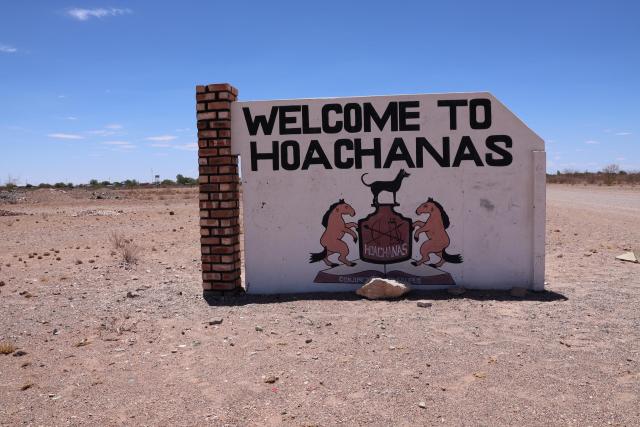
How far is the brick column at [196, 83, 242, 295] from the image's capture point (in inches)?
302

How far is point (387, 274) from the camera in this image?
782cm

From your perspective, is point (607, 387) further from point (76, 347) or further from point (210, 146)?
point (210, 146)

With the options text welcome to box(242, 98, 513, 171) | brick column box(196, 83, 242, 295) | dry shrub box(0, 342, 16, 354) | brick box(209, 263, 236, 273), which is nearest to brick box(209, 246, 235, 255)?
brick column box(196, 83, 242, 295)

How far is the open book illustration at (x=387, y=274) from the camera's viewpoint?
7742 millimetres

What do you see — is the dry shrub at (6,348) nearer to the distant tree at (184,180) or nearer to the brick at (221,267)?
the brick at (221,267)

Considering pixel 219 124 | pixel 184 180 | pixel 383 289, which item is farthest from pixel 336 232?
pixel 184 180

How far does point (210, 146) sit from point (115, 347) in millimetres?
3220

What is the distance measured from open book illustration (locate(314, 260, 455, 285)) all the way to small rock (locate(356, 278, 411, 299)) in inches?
16.2

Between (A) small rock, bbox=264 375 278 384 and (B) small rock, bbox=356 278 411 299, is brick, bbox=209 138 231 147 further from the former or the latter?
(A) small rock, bbox=264 375 278 384

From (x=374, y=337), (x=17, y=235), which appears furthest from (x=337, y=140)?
(x=17, y=235)

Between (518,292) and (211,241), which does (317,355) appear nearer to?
(211,241)

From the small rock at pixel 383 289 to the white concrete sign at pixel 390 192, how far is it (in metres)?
0.44

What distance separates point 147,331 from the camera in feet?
20.2

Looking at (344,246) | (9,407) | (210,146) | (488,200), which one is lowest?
(9,407)
